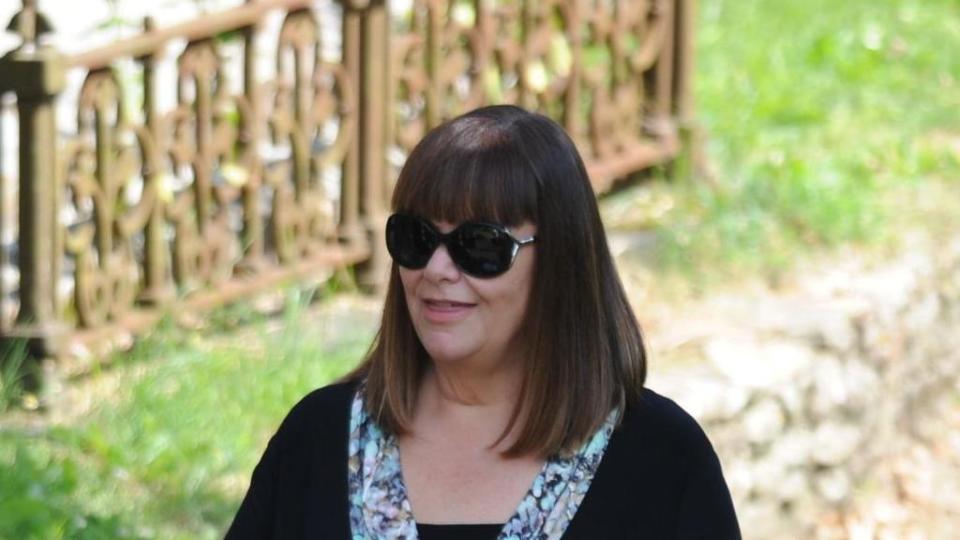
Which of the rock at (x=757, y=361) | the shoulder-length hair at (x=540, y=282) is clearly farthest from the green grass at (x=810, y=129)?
the shoulder-length hair at (x=540, y=282)

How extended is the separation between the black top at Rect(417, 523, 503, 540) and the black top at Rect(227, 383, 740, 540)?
3.9 inches

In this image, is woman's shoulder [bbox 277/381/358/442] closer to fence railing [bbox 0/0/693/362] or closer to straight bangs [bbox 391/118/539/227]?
straight bangs [bbox 391/118/539/227]

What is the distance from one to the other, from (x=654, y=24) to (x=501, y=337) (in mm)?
5012

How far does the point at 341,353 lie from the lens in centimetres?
557

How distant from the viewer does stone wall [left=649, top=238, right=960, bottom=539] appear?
6020mm

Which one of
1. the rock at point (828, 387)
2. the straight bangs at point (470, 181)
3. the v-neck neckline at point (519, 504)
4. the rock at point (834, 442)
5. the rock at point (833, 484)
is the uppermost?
the straight bangs at point (470, 181)

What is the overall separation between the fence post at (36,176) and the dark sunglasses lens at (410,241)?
2.44 m

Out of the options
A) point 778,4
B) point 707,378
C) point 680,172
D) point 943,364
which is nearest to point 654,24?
point 680,172

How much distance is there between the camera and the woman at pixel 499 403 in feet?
8.94

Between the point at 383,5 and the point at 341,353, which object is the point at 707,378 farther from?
the point at 383,5

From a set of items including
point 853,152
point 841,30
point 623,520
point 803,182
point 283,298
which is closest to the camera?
point 623,520

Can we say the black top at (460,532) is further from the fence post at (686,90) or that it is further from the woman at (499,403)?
the fence post at (686,90)

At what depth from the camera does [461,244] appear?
8.93ft

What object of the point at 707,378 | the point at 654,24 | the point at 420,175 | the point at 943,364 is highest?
the point at 420,175
